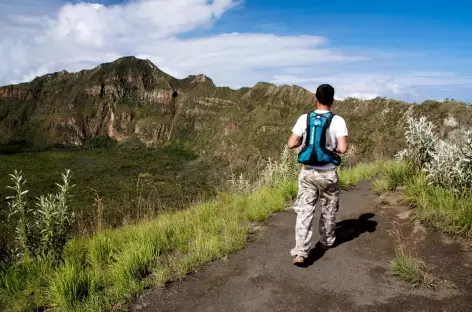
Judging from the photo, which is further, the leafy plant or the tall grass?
the tall grass

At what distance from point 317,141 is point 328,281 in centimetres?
201

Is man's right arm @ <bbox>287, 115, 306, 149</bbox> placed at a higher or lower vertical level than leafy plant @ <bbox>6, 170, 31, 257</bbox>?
higher

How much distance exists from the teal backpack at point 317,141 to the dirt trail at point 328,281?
1.67m

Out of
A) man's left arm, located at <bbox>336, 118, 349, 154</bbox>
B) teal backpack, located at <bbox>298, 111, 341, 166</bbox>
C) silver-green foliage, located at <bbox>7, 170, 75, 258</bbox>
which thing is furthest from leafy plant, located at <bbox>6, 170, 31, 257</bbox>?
man's left arm, located at <bbox>336, 118, 349, 154</bbox>

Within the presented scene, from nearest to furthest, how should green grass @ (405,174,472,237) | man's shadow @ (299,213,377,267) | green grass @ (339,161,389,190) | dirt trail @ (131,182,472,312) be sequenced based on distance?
dirt trail @ (131,182,472,312)
man's shadow @ (299,213,377,267)
green grass @ (405,174,472,237)
green grass @ (339,161,389,190)

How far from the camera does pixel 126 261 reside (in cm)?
609

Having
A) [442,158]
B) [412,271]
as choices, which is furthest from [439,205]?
[412,271]

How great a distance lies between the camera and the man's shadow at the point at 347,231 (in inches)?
256

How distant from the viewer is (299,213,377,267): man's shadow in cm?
650

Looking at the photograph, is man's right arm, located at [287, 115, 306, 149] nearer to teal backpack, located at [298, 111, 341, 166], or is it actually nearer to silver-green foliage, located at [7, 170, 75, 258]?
teal backpack, located at [298, 111, 341, 166]

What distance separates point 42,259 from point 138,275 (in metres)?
1.58

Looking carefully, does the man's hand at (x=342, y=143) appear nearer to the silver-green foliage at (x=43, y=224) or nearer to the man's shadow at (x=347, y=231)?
the man's shadow at (x=347, y=231)

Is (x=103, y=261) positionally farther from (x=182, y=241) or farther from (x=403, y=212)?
(x=403, y=212)

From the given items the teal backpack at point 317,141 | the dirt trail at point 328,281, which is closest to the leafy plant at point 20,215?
the dirt trail at point 328,281
